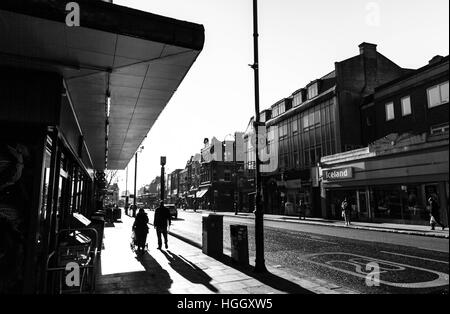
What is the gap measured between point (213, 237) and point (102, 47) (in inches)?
281

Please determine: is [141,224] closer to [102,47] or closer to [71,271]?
[71,271]

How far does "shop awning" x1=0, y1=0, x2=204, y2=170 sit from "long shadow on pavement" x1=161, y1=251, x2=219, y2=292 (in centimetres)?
433

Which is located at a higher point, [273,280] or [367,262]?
[273,280]

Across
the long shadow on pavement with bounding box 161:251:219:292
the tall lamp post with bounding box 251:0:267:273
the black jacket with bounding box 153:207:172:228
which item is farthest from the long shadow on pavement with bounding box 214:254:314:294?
the black jacket with bounding box 153:207:172:228

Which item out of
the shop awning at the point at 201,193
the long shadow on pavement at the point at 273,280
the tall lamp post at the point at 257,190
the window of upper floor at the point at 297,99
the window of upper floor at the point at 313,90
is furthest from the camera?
the shop awning at the point at 201,193

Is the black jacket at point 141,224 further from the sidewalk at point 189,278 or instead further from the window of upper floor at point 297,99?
the window of upper floor at point 297,99

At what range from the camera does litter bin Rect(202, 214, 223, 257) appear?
10.4m

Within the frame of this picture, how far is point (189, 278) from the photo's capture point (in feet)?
24.1

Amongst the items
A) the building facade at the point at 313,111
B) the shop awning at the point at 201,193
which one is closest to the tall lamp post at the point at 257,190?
the building facade at the point at 313,111

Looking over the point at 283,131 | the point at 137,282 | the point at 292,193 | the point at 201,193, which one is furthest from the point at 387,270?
the point at 201,193

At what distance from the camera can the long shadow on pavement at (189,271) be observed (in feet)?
22.7

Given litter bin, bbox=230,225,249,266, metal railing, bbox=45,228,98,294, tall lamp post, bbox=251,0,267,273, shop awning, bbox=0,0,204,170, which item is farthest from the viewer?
litter bin, bbox=230,225,249,266

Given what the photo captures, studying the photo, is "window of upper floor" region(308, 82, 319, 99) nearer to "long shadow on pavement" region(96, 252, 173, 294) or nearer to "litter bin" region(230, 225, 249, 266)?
"litter bin" region(230, 225, 249, 266)

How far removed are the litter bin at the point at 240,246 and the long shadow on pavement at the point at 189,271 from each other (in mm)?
1179
